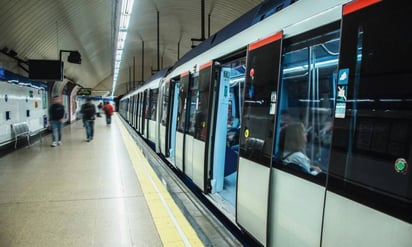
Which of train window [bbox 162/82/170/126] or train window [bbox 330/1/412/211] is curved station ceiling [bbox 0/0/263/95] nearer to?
train window [bbox 162/82/170/126]

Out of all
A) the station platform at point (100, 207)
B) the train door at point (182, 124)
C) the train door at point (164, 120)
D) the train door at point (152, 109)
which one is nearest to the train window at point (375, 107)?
the station platform at point (100, 207)

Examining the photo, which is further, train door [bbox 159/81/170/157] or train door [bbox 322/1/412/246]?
train door [bbox 159/81/170/157]

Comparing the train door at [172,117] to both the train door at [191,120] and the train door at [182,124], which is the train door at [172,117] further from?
the train door at [191,120]

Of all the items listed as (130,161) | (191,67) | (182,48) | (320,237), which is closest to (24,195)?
(130,161)

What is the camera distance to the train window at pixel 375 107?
57.9 inches

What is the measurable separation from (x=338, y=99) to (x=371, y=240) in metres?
0.79

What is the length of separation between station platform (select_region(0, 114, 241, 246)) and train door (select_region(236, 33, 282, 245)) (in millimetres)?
594

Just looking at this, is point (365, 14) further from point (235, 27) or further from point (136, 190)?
point (136, 190)

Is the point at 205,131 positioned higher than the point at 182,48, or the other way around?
the point at 182,48

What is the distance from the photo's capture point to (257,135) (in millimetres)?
2826

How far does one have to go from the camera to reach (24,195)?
4.78 metres

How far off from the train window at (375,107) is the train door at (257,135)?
822 millimetres

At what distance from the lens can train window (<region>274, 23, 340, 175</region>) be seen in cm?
244

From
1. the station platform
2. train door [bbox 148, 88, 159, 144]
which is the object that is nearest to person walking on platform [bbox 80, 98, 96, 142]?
train door [bbox 148, 88, 159, 144]
